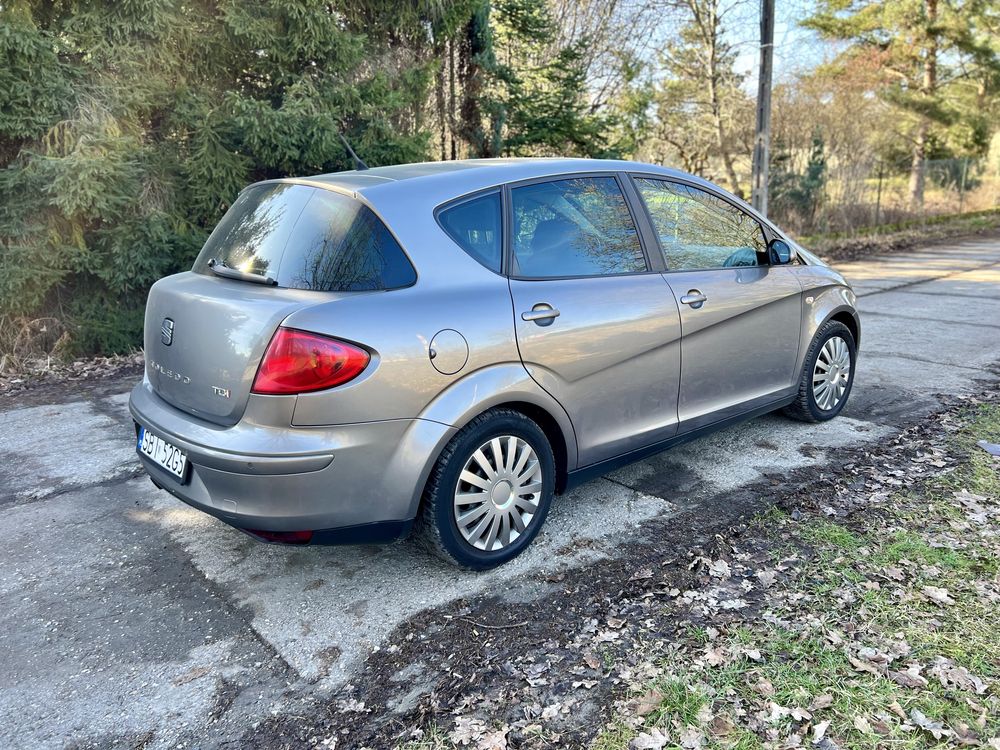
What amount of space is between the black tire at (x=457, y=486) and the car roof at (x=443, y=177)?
37.7 inches

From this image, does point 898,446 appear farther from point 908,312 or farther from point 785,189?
point 785,189

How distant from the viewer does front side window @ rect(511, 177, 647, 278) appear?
3.29 metres

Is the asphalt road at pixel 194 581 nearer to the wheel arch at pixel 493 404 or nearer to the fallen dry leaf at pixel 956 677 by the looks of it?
the wheel arch at pixel 493 404

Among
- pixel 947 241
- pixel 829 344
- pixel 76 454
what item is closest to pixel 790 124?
pixel 947 241

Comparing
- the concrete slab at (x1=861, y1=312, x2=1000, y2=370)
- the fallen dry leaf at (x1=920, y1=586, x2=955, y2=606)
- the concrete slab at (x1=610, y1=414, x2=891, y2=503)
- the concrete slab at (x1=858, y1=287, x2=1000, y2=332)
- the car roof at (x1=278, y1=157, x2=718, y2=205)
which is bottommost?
the fallen dry leaf at (x1=920, y1=586, x2=955, y2=606)

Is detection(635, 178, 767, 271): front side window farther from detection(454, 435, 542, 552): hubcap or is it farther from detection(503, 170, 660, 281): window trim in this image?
detection(454, 435, 542, 552): hubcap

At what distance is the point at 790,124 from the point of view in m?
16.2

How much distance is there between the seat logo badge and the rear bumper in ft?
1.26

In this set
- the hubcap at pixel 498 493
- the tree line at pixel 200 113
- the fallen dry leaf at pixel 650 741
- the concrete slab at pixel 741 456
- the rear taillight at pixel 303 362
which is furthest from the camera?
the tree line at pixel 200 113

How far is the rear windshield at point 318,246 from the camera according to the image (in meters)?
2.86

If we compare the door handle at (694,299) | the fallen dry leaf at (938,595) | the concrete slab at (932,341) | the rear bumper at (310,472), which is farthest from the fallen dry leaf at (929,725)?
the concrete slab at (932,341)

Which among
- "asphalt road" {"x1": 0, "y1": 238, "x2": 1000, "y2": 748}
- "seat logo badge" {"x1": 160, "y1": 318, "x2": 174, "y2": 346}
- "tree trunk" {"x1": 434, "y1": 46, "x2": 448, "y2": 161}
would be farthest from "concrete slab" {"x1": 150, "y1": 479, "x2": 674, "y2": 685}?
"tree trunk" {"x1": 434, "y1": 46, "x2": 448, "y2": 161}

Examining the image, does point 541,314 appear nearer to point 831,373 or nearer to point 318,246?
point 318,246

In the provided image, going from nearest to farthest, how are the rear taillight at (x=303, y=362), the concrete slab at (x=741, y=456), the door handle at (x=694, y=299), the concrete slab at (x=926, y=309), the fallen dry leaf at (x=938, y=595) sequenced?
the rear taillight at (x=303, y=362) < the fallen dry leaf at (x=938, y=595) < the door handle at (x=694, y=299) < the concrete slab at (x=741, y=456) < the concrete slab at (x=926, y=309)
